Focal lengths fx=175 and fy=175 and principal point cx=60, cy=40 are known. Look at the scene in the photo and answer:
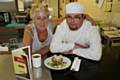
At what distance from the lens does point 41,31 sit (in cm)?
169

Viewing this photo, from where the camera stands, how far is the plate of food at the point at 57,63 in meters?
1.24

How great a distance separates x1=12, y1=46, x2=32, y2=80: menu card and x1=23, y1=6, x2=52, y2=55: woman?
0.43m

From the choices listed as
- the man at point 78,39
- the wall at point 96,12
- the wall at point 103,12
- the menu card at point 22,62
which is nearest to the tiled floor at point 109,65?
the man at point 78,39

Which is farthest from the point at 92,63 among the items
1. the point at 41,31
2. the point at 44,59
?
the point at 41,31

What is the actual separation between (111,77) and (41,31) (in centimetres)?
82

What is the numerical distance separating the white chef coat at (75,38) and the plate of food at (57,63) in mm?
174

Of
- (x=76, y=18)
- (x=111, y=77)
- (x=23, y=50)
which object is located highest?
(x=76, y=18)

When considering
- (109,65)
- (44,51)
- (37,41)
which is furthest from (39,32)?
(109,65)

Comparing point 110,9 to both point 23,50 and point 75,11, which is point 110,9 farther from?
point 23,50

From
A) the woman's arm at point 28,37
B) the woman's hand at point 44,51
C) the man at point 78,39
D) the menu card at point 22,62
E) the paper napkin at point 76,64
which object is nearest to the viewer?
the menu card at point 22,62

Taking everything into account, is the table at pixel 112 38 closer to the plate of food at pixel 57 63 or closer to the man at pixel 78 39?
the man at pixel 78 39

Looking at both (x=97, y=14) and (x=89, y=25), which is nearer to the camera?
(x=89, y=25)

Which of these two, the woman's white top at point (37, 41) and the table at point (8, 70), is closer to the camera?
the table at point (8, 70)

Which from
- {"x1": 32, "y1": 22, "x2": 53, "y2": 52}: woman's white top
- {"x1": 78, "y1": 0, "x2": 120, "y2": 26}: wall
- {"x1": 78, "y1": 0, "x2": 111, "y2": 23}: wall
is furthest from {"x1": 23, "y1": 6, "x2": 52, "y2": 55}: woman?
{"x1": 78, "y1": 0, "x2": 111, "y2": 23}: wall
